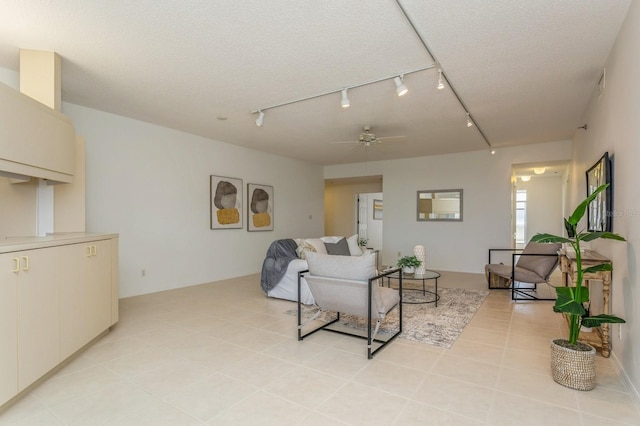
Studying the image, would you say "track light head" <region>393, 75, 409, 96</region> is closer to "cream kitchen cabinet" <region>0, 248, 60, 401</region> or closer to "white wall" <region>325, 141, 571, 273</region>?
"cream kitchen cabinet" <region>0, 248, 60, 401</region>

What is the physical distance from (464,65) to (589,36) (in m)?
0.94

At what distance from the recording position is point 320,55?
2.98 metres

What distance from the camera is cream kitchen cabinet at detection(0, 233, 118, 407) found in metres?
2.05

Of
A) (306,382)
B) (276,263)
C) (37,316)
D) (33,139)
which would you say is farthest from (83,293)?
(276,263)

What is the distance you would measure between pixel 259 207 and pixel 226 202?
88 cm

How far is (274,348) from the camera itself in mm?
3020

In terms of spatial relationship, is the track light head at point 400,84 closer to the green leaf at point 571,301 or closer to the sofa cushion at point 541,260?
the green leaf at point 571,301

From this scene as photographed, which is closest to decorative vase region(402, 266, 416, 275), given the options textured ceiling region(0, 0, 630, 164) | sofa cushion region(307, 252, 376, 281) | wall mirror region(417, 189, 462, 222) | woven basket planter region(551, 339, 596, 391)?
sofa cushion region(307, 252, 376, 281)

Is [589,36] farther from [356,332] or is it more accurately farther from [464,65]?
[356,332]

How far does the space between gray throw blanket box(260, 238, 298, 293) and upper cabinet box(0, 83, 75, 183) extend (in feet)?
8.70

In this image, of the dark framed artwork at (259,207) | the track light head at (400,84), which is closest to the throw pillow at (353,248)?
the dark framed artwork at (259,207)

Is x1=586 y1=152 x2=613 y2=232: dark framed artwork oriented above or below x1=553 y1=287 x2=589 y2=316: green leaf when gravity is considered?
above

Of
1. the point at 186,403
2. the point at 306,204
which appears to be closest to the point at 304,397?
the point at 186,403

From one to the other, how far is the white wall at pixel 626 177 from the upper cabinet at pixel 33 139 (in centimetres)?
441
